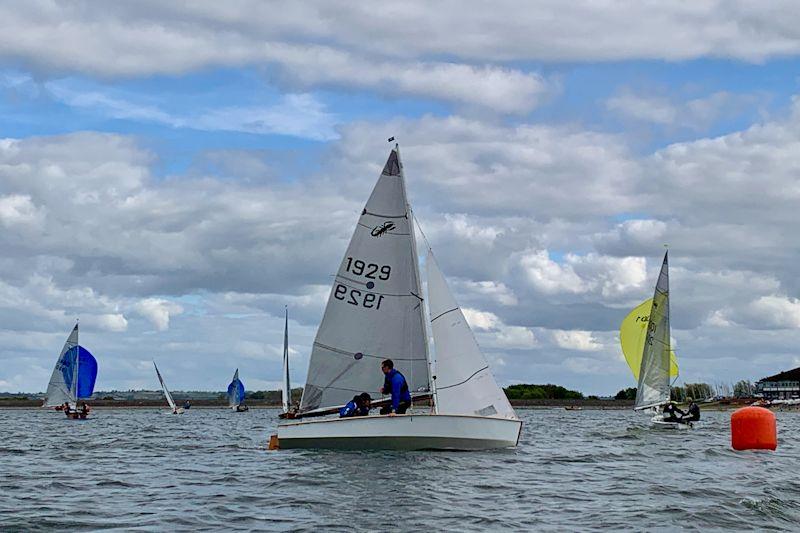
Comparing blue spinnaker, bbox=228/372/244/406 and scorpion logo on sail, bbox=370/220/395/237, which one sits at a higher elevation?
scorpion logo on sail, bbox=370/220/395/237

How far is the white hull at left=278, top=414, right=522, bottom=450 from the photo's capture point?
26984 mm

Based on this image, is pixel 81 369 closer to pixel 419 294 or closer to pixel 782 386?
pixel 419 294

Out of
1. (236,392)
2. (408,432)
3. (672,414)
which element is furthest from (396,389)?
(236,392)

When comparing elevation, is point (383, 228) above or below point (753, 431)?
above

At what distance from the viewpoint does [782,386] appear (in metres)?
169

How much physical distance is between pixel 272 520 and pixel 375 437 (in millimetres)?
10131

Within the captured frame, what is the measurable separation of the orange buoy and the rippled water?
145 centimetres

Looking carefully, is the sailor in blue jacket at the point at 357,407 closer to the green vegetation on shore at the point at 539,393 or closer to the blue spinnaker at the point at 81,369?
the blue spinnaker at the point at 81,369

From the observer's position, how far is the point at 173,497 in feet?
66.2

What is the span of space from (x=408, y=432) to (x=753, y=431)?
46.4ft

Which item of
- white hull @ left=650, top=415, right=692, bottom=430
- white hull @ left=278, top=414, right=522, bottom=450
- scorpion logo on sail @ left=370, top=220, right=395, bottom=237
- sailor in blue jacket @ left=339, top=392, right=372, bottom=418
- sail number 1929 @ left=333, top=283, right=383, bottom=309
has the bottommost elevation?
white hull @ left=650, top=415, right=692, bottom=430

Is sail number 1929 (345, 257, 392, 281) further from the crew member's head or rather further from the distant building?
the distant building

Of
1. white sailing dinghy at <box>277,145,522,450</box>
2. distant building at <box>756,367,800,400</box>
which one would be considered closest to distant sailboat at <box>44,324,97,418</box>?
white sailing dinghy at <box>277,145,522,450</box>

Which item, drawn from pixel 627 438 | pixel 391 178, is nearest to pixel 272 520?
pixel 391 178
